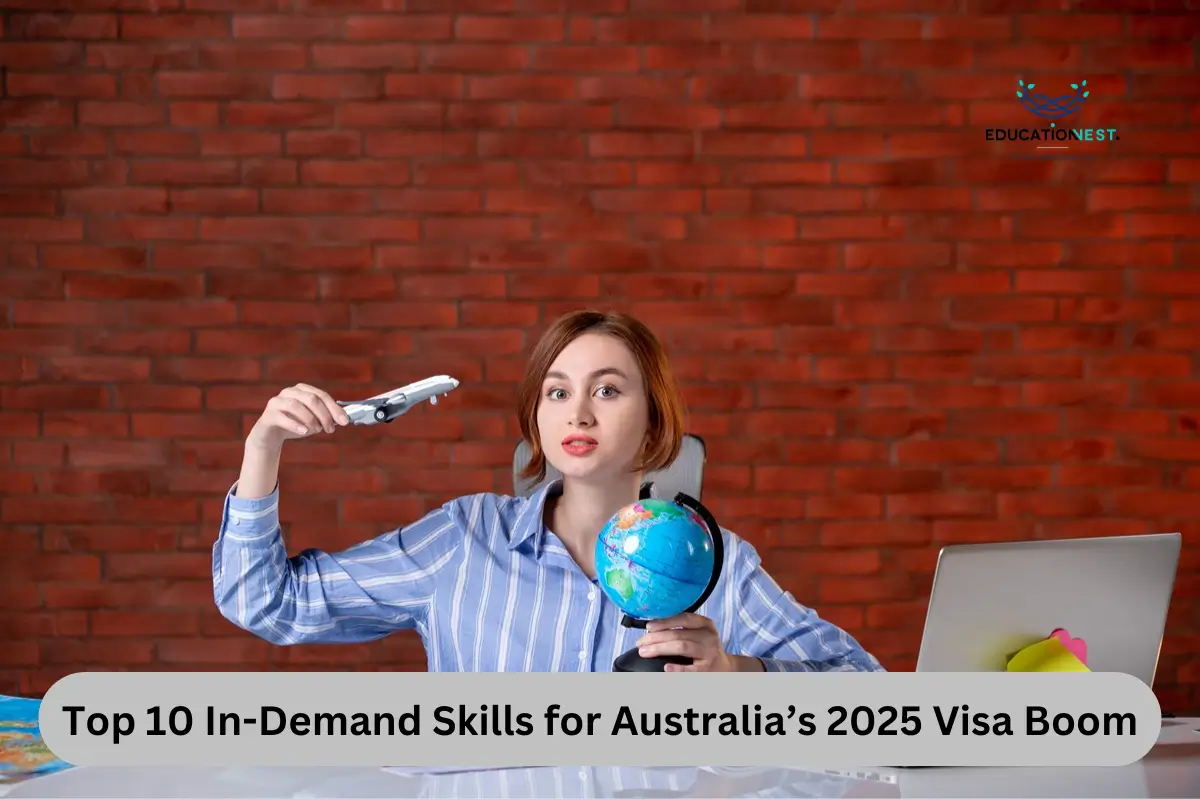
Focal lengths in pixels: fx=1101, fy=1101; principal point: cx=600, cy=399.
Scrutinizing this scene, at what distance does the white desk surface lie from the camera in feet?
4.58

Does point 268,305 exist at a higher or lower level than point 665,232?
lower

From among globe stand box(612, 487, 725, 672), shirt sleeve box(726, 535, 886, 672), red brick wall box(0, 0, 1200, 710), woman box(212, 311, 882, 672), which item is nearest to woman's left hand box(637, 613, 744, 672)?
globe stand box(612, 487, 725, 672)

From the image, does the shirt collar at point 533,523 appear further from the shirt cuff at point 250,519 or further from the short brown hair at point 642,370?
the shirt cuff at point 250,519

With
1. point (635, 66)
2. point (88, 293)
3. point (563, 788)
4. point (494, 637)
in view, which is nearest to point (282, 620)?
point (494, 637)

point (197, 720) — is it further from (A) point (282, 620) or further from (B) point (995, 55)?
(B) point (995, 55)

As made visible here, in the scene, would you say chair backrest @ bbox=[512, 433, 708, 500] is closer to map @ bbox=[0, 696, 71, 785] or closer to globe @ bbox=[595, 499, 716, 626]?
globe @ bbox=[595, 499, 716, 626]

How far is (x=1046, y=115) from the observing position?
3084mm

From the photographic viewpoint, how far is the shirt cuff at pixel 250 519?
5.46 feet

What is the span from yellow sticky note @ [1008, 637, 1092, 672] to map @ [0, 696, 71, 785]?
1.32 m

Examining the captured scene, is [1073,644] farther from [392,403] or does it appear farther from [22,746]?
[22,746]

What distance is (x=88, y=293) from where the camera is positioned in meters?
2.99

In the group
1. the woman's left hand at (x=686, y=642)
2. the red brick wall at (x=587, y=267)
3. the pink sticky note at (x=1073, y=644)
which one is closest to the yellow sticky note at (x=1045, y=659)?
the pink sticky note at (x=1073, y=644)

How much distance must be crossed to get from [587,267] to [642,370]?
131 cm

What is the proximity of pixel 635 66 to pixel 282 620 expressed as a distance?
6.21 feet
